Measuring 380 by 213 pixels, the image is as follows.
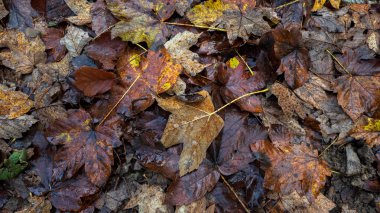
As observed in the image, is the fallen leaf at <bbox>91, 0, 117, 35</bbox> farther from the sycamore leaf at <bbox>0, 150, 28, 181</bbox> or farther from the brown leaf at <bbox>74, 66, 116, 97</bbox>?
the sycamore leaf at <bbox>0, 150, 28, 181</bbox>

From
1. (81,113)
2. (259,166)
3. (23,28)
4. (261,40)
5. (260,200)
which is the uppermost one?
(23,28)

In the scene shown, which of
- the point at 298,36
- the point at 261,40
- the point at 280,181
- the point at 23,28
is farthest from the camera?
the point at 23,28

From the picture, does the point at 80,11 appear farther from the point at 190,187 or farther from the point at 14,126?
the point at 190,187

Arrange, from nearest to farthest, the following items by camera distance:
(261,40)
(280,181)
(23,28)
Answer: (280,181) < (261,40) < (23,28)

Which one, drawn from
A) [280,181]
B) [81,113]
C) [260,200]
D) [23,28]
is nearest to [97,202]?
[81,113]

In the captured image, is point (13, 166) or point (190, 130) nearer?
point (190, 130)

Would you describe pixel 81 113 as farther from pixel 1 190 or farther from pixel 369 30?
pixel 369 30

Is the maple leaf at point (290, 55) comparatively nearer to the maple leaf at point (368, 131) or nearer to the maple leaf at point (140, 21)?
the maple leaf at point (368, 131)

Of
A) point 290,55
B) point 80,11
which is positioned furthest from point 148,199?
point 80,11
